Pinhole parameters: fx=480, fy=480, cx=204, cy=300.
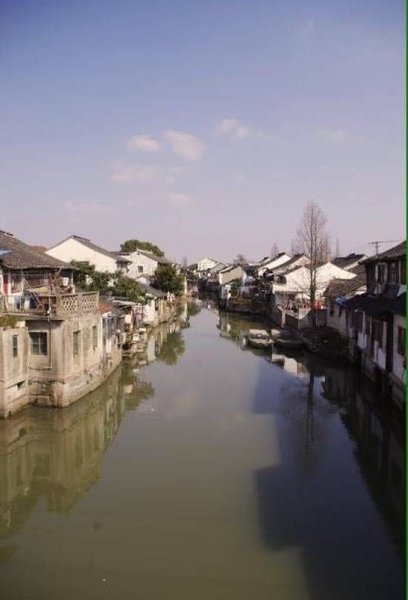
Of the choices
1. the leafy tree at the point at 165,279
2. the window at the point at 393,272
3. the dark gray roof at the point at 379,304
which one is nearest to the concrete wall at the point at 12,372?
the dark gray roof at the point at 379,304

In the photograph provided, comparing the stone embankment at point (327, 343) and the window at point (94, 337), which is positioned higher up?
the window at point (94, 337)

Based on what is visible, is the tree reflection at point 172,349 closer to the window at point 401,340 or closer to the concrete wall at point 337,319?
the concrete wall at point 337,319

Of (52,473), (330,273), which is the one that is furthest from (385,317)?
(330,273)

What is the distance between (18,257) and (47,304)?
13.0ft

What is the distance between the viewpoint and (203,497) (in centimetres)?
1297

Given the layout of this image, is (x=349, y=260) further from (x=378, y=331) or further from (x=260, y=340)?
(x=378, y=331)

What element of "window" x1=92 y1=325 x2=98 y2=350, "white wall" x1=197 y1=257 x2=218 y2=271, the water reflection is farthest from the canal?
"white wall" x1=197 y1=257 x2=218 y2=271

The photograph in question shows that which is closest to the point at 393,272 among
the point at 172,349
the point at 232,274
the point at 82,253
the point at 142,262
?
the point at 172,349

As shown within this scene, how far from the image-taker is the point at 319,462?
51.1 feet

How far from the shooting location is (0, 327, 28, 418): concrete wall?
58.6ft

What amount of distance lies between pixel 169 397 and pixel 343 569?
13627 mm

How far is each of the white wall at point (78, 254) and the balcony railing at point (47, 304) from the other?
2531 cm

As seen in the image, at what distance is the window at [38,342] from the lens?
65.0 ft

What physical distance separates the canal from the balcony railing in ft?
13.2
